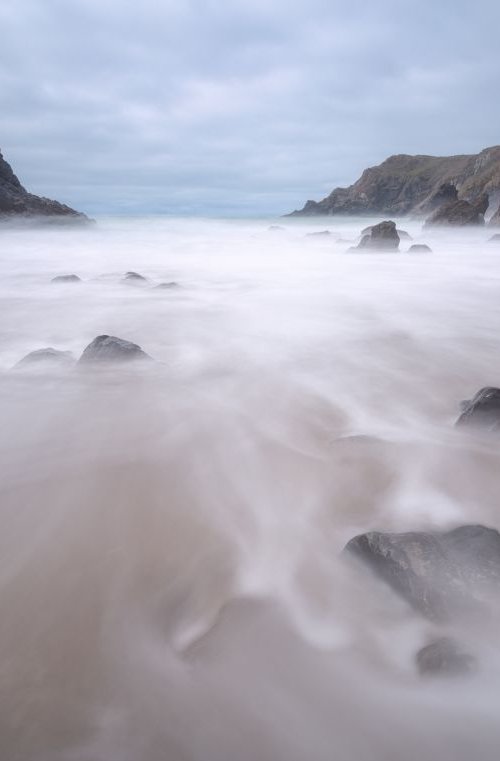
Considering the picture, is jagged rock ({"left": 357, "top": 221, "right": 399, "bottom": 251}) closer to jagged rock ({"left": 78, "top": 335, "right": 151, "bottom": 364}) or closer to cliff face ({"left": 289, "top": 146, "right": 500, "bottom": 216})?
jagged rock ({"left": 78, "top": 335, "right": 151, "bottom": 364})

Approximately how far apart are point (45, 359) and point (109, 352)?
66 cm

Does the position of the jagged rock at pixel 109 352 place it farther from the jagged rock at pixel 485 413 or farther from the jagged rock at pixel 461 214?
the jagged rock at pixel 461 214

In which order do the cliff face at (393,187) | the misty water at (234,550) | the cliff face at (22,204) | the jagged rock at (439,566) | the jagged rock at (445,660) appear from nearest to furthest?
the misty water at (234,550), the jagged rock at (445,660), the jagged rock at (439,566), the cliff face at (22,204), the cliff face at (393,187)

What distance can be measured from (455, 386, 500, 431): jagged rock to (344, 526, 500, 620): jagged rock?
1277mm

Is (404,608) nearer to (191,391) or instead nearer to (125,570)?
(125,570)

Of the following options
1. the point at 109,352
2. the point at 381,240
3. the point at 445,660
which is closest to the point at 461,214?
the point at 381,240

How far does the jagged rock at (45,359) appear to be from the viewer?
→ 4.71m

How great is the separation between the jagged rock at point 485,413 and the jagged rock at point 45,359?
3.50 metres

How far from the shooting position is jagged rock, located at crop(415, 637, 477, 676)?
1.64 meters

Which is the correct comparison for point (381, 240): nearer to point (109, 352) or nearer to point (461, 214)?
point (461, 214)

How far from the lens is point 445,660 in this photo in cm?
167

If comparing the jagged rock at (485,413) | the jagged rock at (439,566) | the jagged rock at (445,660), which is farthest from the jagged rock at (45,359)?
the jagged rock at (445,660)

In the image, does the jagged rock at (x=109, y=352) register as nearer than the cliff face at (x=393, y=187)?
Yes

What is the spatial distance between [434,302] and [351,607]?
7147mm
